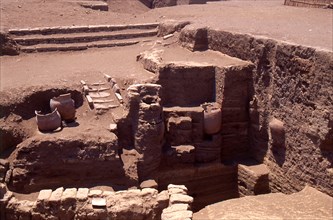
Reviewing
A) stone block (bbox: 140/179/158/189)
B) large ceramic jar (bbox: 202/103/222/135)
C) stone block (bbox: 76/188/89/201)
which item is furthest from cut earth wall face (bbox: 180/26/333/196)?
stone block (bbox: 76/188/89/201)

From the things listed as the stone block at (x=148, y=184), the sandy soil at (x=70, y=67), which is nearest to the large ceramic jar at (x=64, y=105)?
the sandy soil at (x=70, y=67)

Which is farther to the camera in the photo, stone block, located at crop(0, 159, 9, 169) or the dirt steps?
the dirt steps

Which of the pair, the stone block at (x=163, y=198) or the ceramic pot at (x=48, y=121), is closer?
the stone block at (x=163, y=198)

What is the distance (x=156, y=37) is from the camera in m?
14.3

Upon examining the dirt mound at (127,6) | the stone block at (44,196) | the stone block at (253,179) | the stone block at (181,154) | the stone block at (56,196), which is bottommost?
the stone block at (253,179)

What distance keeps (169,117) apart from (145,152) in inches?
45.8

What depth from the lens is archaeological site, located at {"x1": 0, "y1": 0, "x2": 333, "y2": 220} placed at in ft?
26.2

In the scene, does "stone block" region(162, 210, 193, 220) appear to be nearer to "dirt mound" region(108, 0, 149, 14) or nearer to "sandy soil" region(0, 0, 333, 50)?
"sandy soil" region(0, 0, 333, 50)

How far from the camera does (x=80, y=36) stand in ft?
45.3

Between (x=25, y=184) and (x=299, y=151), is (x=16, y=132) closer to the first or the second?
(x=25, y=184)

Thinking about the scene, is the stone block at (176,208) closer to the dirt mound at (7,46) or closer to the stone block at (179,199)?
the stone block at (179,199)

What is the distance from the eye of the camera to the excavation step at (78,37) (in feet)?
43.7

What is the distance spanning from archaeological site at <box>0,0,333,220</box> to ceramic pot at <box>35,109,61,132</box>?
1.5 inches

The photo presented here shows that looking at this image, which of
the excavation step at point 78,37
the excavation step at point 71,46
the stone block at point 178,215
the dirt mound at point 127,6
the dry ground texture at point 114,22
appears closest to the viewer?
the stone block at point 178,215
